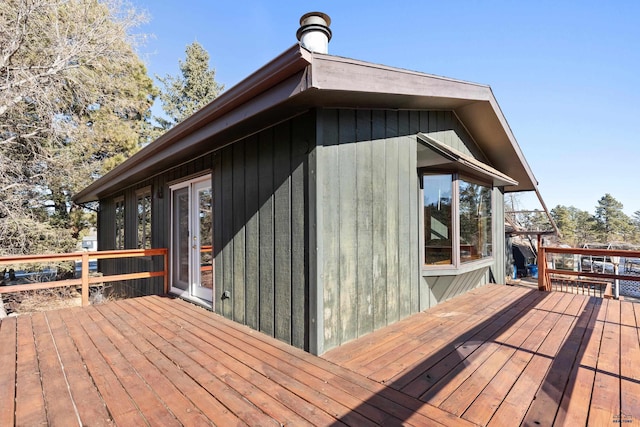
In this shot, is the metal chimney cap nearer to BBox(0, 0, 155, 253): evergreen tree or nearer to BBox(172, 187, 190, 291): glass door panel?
BBox(172, 187, 190, 291): glass door panel

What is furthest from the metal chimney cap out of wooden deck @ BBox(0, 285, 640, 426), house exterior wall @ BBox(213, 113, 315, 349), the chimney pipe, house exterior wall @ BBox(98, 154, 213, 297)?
wooden deck @ BBox(0, 285, 640, 426)

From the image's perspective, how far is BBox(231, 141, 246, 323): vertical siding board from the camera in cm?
328

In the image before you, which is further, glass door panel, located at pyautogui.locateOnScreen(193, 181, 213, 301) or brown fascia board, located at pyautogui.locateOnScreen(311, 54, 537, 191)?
glass door panel, located at pyautogui.locateOnScreen(193, 181, 213, 301)

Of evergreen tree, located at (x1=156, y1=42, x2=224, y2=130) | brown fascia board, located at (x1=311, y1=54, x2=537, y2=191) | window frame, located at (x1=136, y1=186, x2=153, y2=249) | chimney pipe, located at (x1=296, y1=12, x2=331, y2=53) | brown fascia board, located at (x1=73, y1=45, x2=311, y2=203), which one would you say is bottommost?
window frame, located at (x1=136, y1=186, x2=153, y2=249)

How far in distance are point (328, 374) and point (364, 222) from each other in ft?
4.48

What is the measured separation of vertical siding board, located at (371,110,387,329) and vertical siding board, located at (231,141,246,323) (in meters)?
1.42

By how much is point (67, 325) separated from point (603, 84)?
38.7 ft


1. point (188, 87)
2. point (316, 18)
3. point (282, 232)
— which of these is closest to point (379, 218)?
point (282, 232)

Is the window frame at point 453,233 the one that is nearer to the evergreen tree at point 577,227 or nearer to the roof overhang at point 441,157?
the roof overhang at point 441,157

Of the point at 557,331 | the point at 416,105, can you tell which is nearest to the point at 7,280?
the point at 416,105

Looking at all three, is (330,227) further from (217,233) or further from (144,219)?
(144,219)

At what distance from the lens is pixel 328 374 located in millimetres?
2104

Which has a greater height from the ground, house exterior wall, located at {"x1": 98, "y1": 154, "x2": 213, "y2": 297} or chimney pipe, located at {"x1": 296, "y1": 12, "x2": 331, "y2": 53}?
chimney pipe, located at {"x1": 296, "y1": 12, "x2": 331, "y2": 53}

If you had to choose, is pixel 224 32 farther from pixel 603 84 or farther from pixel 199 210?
pixel 603 84
